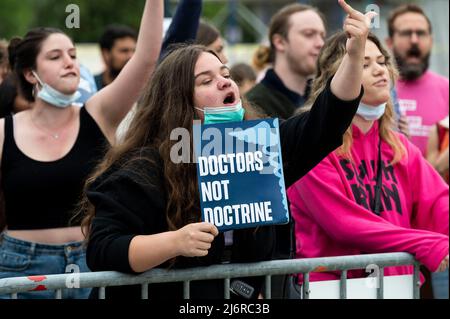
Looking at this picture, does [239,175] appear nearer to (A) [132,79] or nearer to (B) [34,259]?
(A) [132,79]

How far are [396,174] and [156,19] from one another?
1394 millimetres

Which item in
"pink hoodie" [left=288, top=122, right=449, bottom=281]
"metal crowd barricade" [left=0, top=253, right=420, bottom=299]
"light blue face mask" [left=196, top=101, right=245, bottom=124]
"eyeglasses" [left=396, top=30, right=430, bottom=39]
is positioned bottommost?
"metal crowd barricade" [left=0, top=253, right=420, bottom=299]

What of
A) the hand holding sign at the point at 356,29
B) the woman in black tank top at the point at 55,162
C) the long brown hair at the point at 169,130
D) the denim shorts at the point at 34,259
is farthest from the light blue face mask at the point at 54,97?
the hand holding sign at the point at 356,29

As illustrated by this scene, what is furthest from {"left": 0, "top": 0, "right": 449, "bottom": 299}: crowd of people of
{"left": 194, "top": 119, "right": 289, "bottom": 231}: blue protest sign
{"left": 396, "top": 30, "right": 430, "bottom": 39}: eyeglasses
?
{"left": 396, "top": 30, "right": 430, "bottom": 39}: eyeglasses

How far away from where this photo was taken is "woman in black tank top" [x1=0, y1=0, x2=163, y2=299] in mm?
4664

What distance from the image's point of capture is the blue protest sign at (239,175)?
3574 millimetres

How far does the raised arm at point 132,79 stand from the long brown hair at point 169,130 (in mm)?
503

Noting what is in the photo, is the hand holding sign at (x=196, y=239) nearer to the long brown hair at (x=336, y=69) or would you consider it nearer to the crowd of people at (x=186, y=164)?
the crowd of people at (x=186, y=164)

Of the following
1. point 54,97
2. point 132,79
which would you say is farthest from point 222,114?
point 54,97

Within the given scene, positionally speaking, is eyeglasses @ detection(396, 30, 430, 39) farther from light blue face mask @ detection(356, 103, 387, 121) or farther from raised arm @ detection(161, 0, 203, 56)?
light blue face mask @ detection(356, 103, 387, 121)

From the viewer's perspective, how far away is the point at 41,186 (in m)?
4.69

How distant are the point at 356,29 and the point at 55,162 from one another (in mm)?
1830

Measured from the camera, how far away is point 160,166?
3820mm
